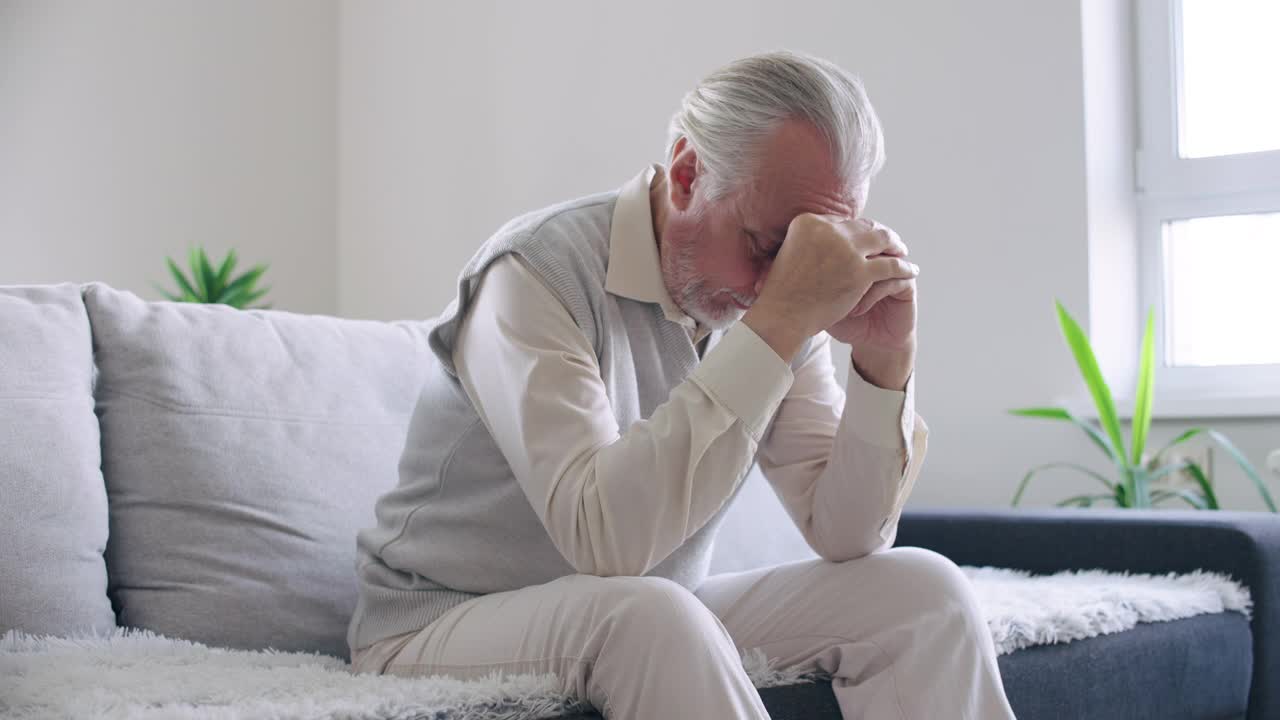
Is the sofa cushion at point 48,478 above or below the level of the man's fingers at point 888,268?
below

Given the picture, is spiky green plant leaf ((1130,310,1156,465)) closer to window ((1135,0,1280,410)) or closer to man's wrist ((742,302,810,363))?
window ((1135,0,1280,410))

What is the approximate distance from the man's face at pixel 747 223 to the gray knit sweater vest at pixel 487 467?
61 millimetres

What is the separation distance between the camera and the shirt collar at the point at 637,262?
1378mm

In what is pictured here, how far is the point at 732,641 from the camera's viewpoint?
1279 mm

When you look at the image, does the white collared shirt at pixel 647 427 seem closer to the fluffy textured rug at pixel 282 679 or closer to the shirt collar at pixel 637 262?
the shirt collar at pixel 637 262

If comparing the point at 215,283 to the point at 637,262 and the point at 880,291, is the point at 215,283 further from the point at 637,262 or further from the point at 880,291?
the point at 880,291

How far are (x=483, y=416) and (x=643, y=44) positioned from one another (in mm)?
2423

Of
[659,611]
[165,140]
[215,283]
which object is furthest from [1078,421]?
[165,140]

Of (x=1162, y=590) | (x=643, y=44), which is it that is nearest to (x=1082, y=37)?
(x=643, y=44)

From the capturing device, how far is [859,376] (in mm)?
1411

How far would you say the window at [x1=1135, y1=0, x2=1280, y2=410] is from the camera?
9.76ft

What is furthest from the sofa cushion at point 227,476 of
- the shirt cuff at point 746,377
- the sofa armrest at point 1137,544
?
the sofa armrest at point 1137,544

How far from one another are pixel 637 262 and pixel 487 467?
26 centimetres

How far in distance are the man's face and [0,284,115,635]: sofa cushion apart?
719 mm
